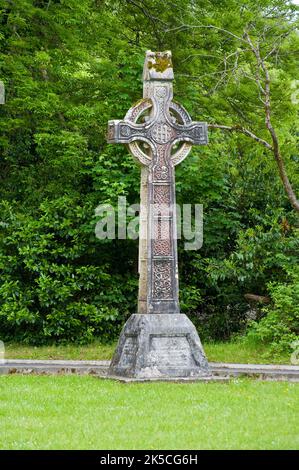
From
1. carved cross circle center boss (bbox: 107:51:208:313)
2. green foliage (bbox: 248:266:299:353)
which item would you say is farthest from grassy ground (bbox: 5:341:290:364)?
carved cross circle center boss (bbox: 107:51:208:313)

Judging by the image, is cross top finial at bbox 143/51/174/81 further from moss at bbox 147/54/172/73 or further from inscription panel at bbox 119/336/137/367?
inscription panel at bbox 119/336/137/367

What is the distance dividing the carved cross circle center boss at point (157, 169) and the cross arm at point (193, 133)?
15mm

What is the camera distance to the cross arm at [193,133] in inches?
546

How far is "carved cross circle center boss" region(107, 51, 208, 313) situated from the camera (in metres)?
13.3

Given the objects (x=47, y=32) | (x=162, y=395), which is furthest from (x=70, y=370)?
(x=47, y=32)

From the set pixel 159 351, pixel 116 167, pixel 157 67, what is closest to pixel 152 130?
pixel 157 67

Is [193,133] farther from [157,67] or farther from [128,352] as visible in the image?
[128,352]

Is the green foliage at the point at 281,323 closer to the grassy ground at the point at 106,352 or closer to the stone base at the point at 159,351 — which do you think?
the grassy ground at the point at 106,352

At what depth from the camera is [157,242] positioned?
13.3m

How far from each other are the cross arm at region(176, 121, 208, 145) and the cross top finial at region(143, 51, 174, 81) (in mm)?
792

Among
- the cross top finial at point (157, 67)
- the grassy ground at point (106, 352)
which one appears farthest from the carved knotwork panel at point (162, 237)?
the grassy ground at point (106, 352)

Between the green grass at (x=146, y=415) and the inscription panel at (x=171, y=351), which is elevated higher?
the inscription panel at (x=171, y=351)

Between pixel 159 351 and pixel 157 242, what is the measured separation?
1.59 m
